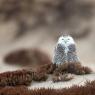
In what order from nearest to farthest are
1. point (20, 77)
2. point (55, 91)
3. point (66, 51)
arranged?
point (55, 91)
point (20, 77)
point (66, 51)

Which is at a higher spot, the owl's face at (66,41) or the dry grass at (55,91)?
the owl's face at (66,41)

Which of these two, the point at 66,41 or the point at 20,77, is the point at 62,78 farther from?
the point at 66,41

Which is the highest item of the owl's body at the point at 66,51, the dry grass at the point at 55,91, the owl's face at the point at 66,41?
the owl's face at the point at 66,41

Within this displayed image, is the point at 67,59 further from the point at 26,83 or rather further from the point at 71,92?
the point at 71,92

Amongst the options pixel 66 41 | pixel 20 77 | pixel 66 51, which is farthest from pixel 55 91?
pixel 66 41

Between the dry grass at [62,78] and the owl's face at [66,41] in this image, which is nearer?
the dry grass at [62,78]

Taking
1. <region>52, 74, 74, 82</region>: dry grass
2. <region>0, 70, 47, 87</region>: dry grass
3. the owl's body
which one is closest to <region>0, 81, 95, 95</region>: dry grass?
<region>0, 70, 47, 87</region>: dry grass

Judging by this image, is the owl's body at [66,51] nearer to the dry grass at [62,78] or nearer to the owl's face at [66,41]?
the owl's face at [66,41]

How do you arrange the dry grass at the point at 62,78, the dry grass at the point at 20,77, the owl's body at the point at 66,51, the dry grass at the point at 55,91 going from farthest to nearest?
the owl's body at the point at 66,51 < the dry grass at the point at 62,78 < the dry grass at the point at 20,77 < the dry grass at the point at 55,91

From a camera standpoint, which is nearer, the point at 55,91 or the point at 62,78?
the point at 55,91

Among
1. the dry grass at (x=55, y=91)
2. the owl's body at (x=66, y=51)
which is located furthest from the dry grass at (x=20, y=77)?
the dry grass at (x=55, y=91)

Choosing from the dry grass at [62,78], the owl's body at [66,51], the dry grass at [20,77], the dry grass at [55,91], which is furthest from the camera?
the owl's body at [66,51]

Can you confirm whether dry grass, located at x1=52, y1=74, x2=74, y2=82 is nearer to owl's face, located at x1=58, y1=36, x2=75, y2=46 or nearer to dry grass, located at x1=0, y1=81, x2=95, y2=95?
owl's face, located at x1=58, y1=36, x2=75, y2=46
